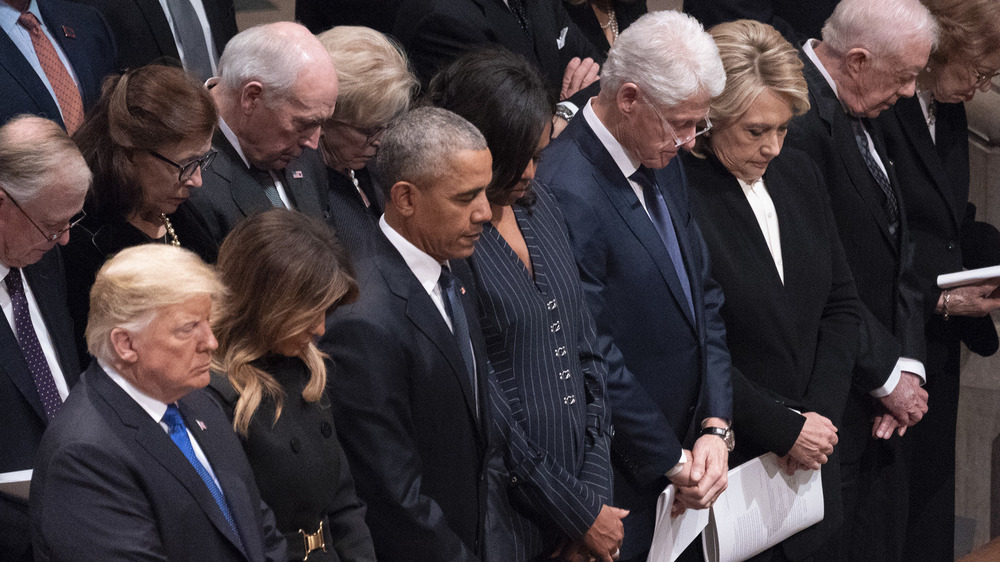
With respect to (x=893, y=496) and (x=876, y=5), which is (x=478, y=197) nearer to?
(x=876, y=5)

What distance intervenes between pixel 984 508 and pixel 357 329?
4.26 meters

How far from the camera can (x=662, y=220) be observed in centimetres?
331

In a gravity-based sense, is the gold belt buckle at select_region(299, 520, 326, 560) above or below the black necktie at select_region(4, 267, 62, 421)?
below

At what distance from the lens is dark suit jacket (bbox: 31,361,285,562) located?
1999 millimetres

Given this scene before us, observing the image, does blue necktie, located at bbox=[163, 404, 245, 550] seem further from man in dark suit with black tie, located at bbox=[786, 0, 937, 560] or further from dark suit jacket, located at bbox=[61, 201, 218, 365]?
man in dark suit with black tie, located at bbox=[786, 0, 937, 560]

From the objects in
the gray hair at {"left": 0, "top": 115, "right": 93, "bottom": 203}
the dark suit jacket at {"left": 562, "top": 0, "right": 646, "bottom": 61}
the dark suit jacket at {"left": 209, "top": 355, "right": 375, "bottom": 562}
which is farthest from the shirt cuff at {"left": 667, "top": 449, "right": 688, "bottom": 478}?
the dark suit jacket at {"left": 562, "top": 0, "right": 646, "bottom": 61}

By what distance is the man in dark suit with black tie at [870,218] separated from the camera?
12.9 ft

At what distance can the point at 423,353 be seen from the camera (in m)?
2.60

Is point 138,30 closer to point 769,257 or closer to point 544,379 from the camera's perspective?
point 544,379

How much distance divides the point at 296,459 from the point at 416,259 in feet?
1.78

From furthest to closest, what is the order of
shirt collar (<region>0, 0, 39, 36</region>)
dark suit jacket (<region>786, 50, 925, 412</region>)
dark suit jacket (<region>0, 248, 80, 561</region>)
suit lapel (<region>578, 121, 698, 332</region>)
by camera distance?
1. dark suit jacket (<region>786, 50, 925, 412</region>)
2. suit lapel (<region>578, 121, 698, 332</region>)
3. shirt collar (<region>0, 0, 39, 36</region>)
4. dark suit jacket (<region>0, 248, 80, 561</region>)

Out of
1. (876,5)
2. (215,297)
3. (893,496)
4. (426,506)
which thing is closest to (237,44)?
(215,297)

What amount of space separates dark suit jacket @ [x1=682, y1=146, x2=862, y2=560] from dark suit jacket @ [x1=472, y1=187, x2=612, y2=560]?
630mm

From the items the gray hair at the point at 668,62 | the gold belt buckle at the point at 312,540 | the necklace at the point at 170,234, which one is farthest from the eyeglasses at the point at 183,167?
the gray hair at the point at 668,62
